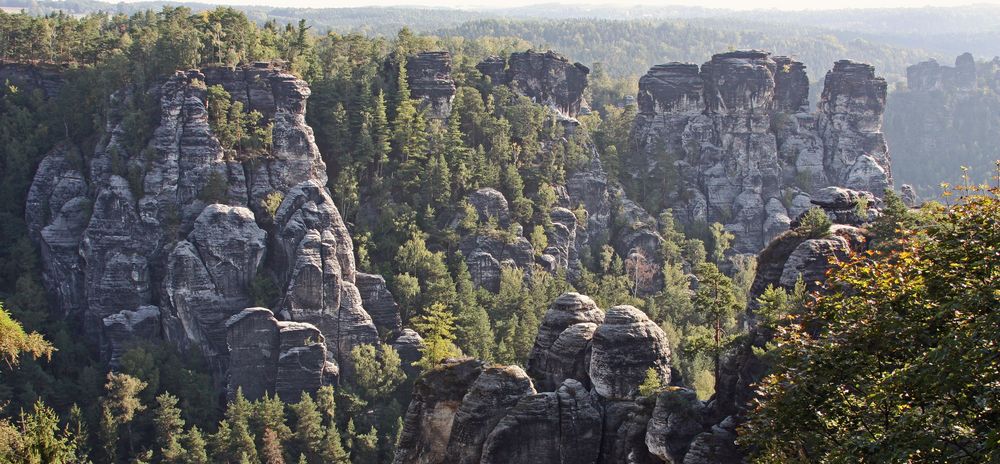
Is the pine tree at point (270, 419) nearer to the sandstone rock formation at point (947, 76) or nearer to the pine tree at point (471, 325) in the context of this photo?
the pine tree at point (471, 325)

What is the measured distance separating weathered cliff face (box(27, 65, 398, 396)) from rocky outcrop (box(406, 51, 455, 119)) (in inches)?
522

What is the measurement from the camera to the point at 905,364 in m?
21.0

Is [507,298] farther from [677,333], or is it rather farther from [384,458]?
[384,458]

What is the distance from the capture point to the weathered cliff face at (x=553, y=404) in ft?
125

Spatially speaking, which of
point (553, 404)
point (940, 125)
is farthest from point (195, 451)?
point (940, 125)

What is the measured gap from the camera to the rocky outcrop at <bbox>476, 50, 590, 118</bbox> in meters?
96.1

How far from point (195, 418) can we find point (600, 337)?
32.4m

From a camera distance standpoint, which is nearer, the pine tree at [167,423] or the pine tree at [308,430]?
the pine tree at [167,423]

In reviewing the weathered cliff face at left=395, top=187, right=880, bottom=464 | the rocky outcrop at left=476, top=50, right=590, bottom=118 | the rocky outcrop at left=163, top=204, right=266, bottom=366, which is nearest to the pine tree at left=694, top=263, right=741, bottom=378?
the weathered cliff face at left=395, top=187, right=880, bottom=464

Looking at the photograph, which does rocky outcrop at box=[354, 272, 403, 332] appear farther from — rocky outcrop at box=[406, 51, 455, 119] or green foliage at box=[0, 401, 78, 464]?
green foliage at box=[0, 401, 78, 464]

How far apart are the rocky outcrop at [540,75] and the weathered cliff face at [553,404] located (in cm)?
5566

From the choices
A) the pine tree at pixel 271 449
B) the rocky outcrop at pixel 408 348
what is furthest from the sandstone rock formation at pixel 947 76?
the pine tree at pixel 271 449

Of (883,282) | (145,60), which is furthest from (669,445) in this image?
(145,60)

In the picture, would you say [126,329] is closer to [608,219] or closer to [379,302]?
[379,302]
